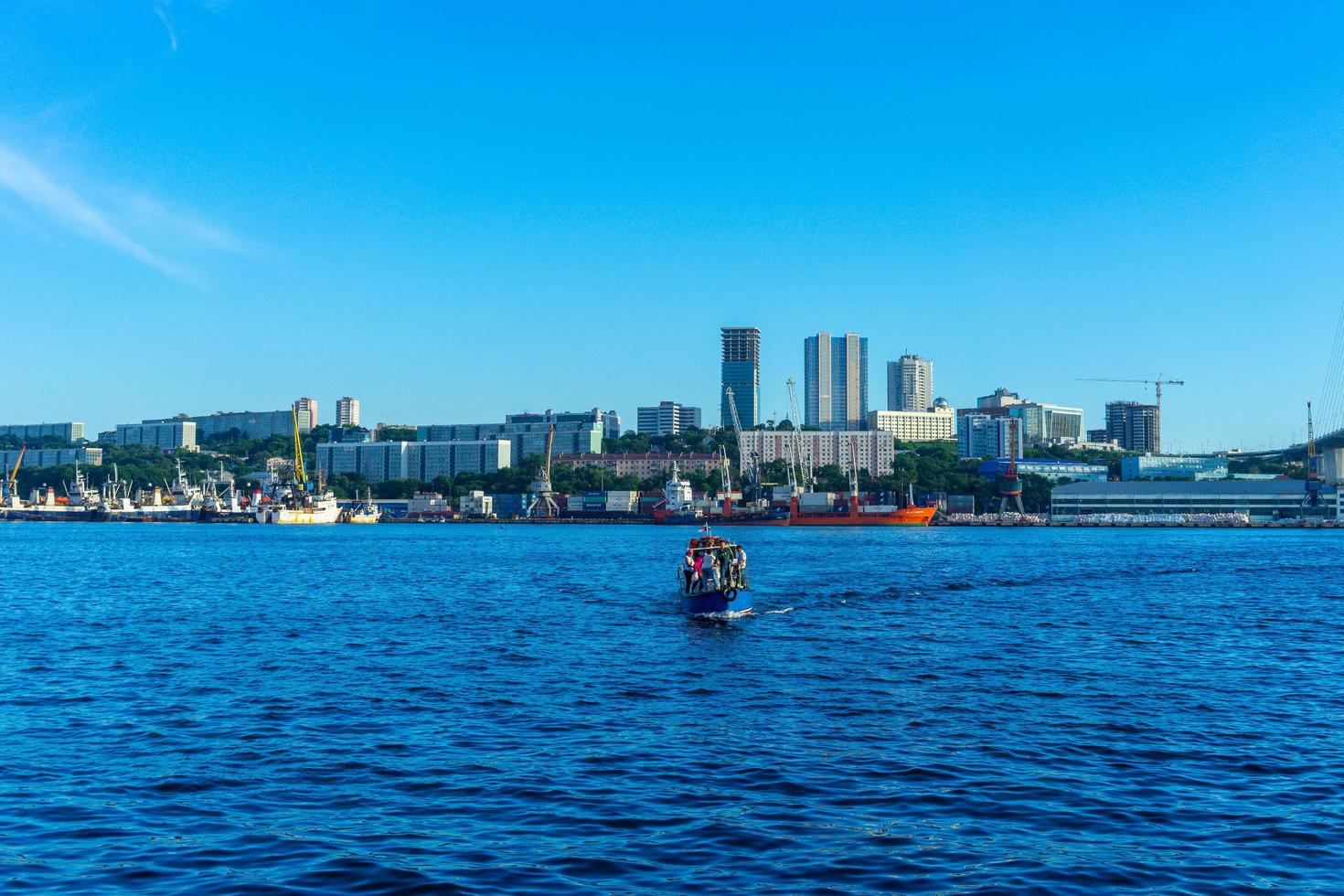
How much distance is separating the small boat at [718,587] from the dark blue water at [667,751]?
61.4 inches

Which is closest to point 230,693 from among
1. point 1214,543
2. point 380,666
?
point 380,666

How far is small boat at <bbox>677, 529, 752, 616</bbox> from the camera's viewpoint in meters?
44.1

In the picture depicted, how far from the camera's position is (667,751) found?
20.5 meters

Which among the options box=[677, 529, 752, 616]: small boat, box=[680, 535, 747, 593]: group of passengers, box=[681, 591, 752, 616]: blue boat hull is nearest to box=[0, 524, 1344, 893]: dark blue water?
box=[681, 591, 752, 616]: blue boat hull

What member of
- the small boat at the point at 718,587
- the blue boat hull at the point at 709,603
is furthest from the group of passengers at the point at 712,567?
the blue boat hull at the point at 709,603

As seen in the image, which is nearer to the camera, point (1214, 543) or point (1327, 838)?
point (1327, 838)

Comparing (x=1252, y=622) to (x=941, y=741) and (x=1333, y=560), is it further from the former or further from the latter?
(x=1333, y=560)

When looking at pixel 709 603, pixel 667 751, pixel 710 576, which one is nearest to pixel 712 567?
pixel 710 576

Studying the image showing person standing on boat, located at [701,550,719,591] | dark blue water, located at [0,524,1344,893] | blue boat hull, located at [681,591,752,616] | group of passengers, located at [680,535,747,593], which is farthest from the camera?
group of passengers, located at [680,535,747,593]

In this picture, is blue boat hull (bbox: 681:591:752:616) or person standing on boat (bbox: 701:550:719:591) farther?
person standing on boat (bbox: 701:550:719:591)

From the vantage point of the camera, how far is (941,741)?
834 inches

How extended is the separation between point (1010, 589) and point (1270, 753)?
1584 inches

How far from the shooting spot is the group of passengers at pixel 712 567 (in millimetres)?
44344

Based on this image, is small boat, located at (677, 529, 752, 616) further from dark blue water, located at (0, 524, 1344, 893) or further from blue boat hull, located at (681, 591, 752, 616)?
dark blue water, located at (0, 524, 1344, 893)
